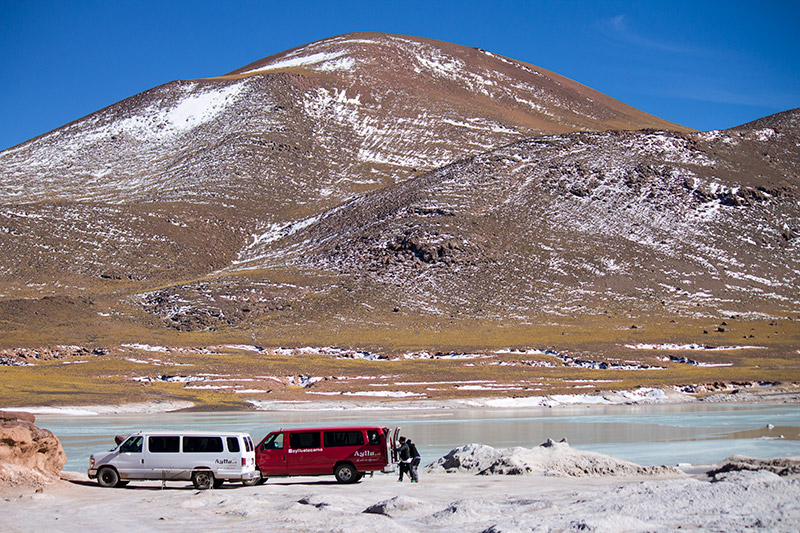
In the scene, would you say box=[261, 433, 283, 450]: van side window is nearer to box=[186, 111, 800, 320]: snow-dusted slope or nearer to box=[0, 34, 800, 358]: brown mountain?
box=[0, 34, 800, 358]: brown mountain

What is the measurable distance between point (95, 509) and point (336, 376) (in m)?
50.2

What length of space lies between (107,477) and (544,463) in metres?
12.0

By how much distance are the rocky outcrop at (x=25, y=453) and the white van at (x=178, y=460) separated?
1372 mm

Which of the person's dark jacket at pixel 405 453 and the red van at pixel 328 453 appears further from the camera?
Result: the red van at pixel 328 453

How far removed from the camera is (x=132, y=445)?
22.2 m

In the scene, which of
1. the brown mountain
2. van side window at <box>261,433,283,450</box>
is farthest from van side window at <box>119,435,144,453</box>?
the brown mountain

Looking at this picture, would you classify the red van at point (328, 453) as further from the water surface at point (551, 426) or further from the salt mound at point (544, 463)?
the water surface at point (551, 426)

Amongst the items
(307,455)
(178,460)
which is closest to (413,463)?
(307,455)

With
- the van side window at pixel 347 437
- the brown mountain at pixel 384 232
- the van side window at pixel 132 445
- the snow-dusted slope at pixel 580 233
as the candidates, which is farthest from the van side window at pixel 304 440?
the snow-dusted slope at pixel 580 233

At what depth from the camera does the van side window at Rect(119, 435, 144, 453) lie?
22109 mm

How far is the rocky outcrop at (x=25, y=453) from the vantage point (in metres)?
19.4

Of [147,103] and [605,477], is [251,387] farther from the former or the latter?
[147,103]

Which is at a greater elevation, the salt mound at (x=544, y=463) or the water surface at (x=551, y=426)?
the salt mound at (x=544, y=463)

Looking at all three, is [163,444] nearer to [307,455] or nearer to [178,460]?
[178,460]
